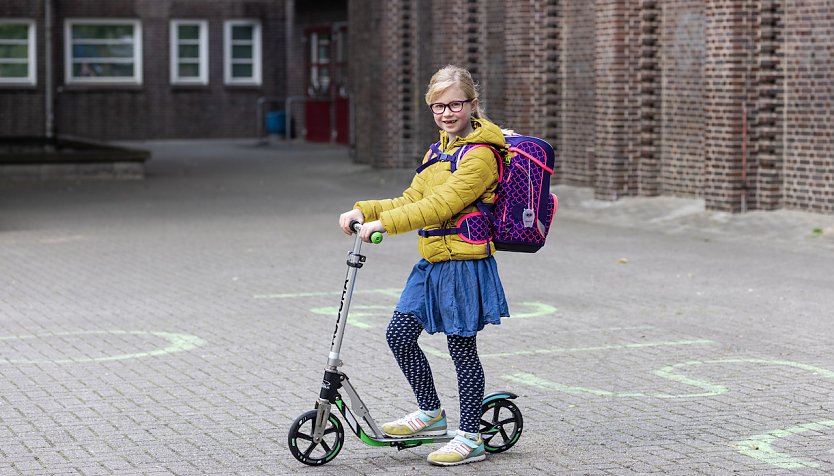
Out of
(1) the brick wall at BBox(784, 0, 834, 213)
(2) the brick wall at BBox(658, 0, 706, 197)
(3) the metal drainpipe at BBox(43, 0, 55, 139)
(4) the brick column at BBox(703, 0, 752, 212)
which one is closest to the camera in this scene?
(1) the brick wall at BBox(784, 0, 834, 213)

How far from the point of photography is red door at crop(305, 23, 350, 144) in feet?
122

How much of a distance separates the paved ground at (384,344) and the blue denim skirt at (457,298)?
0.66m

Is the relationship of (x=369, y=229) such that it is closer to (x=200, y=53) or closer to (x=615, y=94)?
(x=615, y=94)

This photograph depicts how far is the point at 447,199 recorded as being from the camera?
6.13m

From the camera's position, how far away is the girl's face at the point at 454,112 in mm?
6164

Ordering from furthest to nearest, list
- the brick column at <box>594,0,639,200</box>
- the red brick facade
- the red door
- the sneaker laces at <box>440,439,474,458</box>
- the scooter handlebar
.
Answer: the red door, the brick column at <box>594,0,639,200</box>, the red brick facade, the sneaker laces at <box>440,439,474,458</box>, the scooter handlebar

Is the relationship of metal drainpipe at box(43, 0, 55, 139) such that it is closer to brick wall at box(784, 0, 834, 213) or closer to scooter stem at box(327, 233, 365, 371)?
brick wall at box(784, 0, 834, 213)

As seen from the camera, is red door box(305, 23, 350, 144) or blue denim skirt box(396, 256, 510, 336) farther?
red door box(305, 23, 350, 144)

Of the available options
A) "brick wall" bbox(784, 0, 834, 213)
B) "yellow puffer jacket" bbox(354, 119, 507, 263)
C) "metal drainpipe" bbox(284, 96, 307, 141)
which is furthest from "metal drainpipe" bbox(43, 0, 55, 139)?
"yellow puffer jacket" bbox(354, 119, 507, 263)

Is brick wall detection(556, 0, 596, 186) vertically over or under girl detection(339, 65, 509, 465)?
over

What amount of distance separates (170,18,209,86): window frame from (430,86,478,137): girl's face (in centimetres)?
3474

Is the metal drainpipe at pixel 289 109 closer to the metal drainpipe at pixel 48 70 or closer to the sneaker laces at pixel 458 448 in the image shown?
the metal drainpipe at pixel 48 70

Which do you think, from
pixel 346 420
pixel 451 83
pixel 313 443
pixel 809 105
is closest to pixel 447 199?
pixel 451 83

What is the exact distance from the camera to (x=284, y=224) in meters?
18.0
